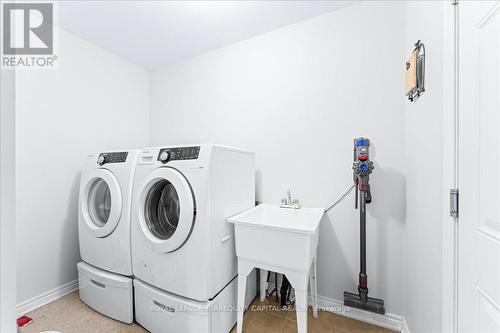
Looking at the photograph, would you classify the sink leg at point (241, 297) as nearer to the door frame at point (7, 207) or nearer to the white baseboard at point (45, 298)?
the door frame at point (7, 207)

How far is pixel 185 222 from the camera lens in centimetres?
128

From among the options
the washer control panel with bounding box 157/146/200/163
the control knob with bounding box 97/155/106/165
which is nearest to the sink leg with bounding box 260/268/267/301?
the washer control panel with bounding box 157/146/200/163

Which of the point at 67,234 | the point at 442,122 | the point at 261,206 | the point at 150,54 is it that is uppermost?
the point at 150,54

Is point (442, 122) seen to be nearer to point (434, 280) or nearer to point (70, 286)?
point (434, 280)

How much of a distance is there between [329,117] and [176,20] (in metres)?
1.55

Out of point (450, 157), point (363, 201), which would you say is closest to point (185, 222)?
point (363, 201)

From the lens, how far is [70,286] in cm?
190

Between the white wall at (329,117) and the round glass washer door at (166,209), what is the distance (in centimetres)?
81

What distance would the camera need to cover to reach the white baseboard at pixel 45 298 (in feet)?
5.30

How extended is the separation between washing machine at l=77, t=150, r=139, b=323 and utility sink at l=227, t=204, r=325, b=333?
0.82 m

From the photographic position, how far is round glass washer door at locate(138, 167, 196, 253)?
4.22 ft

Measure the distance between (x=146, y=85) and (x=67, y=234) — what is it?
1849 mm

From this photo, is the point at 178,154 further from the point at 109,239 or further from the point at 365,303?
the point at 365,303

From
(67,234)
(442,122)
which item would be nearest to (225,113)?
(442,122)
